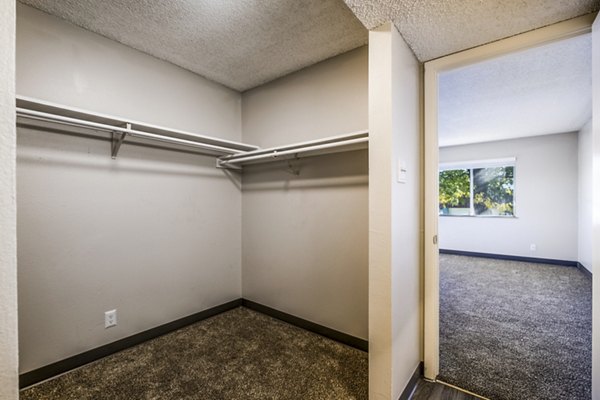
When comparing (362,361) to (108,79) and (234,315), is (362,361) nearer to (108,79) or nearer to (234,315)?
(234,315)

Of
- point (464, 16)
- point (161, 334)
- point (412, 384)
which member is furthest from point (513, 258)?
point (161, 334)

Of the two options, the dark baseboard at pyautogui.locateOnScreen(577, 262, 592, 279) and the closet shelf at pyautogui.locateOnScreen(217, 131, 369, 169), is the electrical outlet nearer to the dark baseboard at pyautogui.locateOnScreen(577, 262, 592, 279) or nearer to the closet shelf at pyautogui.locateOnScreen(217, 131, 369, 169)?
the closet shelf at pyautogui.locateOnScreen(217, 131, 369, 169)

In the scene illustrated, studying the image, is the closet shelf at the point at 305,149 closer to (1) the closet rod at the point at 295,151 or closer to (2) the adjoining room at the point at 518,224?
(1) the closet rod at the point at 295,151

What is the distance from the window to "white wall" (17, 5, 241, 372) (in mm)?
5202

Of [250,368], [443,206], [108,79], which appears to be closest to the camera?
[250,368]

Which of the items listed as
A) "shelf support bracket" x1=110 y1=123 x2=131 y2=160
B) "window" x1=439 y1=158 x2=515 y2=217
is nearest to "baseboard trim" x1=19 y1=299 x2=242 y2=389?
"shelf support bracket" x1=110 y1=123 x2=131 y2=160

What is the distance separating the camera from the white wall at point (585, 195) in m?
3.72

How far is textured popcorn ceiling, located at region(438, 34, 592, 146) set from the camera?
215 cm

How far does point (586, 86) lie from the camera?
266 cm

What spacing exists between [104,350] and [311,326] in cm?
156

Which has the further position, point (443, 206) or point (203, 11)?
point (443, 206)

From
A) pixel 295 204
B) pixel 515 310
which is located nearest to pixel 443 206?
pixel 515 310

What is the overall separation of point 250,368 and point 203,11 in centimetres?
236

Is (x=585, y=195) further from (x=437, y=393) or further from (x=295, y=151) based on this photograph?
(x=295, y=151)
